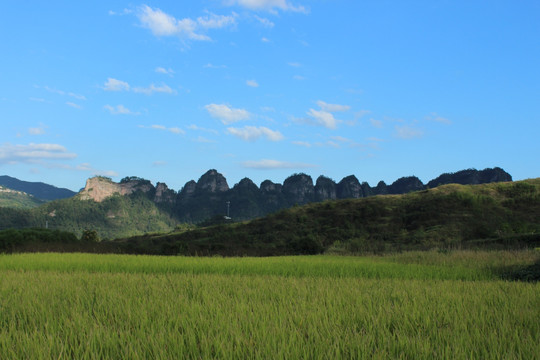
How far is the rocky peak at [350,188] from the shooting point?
175 m

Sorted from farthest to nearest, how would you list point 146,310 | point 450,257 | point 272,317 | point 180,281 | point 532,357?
1. point 450,257
2. point 180,281
3. point 146,310
4. point 272,317
5. point 532,357

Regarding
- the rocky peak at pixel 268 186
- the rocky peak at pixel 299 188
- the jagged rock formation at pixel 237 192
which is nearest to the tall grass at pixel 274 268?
the jagged rock formation at pixel 237 192

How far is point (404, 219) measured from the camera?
170 feet

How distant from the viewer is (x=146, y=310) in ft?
15.3

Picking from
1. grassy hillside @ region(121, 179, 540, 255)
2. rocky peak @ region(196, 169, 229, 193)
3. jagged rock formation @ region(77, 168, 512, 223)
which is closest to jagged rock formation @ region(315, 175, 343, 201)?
jagged rock formation @ region(77, 168, 512, 223)

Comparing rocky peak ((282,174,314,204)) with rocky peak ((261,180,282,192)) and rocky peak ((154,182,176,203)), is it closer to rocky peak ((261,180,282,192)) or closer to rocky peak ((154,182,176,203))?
rocky peak ((261,180,282,192))

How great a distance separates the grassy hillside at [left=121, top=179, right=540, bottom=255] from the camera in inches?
1649

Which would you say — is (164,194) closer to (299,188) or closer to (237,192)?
(237,192)

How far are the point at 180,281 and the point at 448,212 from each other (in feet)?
163

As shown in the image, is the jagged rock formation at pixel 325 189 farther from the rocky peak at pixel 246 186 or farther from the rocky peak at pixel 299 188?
the rocky peak at pixel 246 186

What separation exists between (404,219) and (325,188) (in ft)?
431

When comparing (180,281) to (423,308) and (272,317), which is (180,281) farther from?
(423,308)

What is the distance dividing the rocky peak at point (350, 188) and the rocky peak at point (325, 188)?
455cm

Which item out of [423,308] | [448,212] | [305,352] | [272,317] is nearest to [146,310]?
[272,317]
